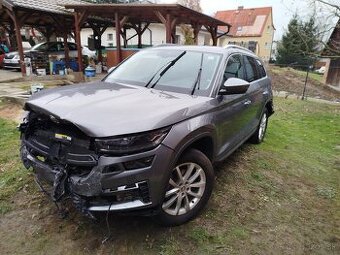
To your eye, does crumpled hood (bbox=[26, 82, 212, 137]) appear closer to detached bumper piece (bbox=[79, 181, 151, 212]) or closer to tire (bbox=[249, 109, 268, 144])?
detached bumper piece (bbox=[79, 181, 151, 212])

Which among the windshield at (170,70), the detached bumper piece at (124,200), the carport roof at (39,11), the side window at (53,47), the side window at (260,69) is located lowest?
the side window at (53,47)

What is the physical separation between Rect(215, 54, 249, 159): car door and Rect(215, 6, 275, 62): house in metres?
41.5

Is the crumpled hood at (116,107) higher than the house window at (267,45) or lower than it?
higher

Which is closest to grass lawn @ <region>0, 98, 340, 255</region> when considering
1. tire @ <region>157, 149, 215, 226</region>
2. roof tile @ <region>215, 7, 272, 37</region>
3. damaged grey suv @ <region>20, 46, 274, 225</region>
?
tire @ <region>157, 149, 215, 226</region>

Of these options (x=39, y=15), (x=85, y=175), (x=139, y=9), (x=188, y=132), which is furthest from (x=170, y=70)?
(x=39, y=15)

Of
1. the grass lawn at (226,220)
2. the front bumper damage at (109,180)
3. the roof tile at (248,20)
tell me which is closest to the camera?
the front bumper damage at (109,180)

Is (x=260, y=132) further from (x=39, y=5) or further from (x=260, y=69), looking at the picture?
(x=39, y=5)

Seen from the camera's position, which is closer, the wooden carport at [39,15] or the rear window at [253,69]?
the rear window at [253,69]

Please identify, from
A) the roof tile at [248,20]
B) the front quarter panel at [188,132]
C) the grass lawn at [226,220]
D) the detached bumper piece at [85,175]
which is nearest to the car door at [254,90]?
the grass lawn at [226,220]

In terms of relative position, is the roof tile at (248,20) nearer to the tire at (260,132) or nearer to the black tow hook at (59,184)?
the tire at (260,132)

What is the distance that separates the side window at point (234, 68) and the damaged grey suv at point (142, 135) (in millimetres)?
32

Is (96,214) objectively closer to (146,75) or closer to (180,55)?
(146,75)

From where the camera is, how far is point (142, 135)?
2.55 metres

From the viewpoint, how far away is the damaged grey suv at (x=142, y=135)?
2.53 metres
